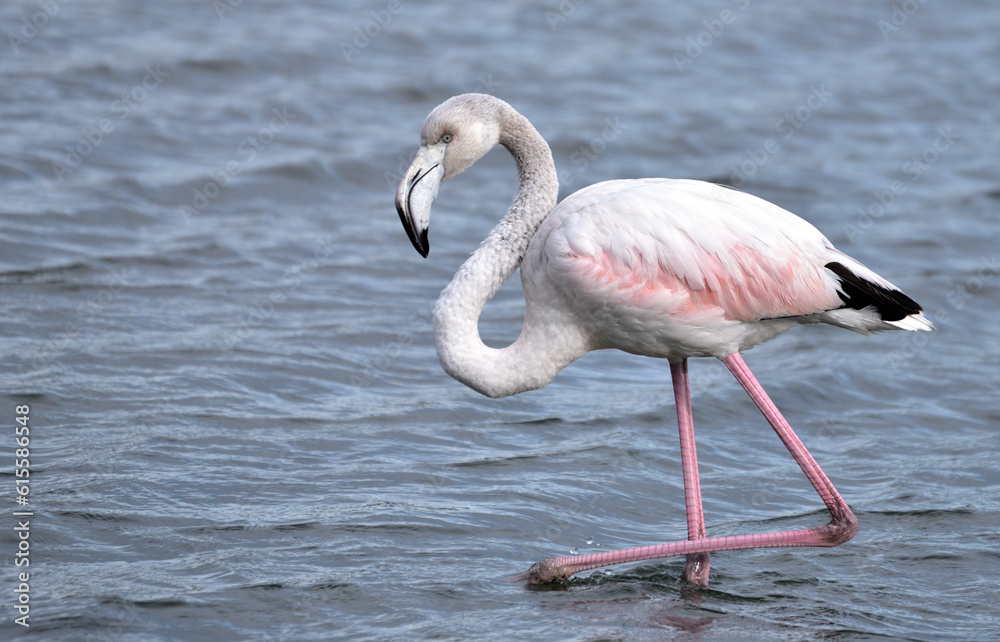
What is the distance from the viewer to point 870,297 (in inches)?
225

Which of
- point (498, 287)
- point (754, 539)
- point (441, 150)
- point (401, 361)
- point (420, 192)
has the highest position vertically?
point (441, 150)

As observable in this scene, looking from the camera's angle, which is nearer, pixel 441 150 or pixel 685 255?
pixel 685 255

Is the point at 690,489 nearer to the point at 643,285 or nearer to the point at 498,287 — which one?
the point at 643,285

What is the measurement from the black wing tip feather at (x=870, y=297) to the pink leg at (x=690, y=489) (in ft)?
3.00

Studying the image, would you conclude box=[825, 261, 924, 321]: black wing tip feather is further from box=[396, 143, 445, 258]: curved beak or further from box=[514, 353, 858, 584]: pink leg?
box=[396, 143, 445, 258]: curved beak

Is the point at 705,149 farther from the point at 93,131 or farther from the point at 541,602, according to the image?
the point at 541,602

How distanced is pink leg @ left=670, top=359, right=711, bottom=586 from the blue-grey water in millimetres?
102

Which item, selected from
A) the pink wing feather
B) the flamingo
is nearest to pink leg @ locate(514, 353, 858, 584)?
the flamingo

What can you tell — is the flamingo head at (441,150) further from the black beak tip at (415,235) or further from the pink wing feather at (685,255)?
the pink wing feather at (685,255)

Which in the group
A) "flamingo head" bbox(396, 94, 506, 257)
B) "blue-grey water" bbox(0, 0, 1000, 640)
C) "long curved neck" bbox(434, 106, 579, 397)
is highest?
"flamingo head" bbox(396, 94, 506, 257)

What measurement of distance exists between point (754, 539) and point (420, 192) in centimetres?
228

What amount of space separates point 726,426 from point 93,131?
26.7 ft

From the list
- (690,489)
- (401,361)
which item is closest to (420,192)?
(690,489)

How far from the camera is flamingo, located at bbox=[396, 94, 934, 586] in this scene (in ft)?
18.3
